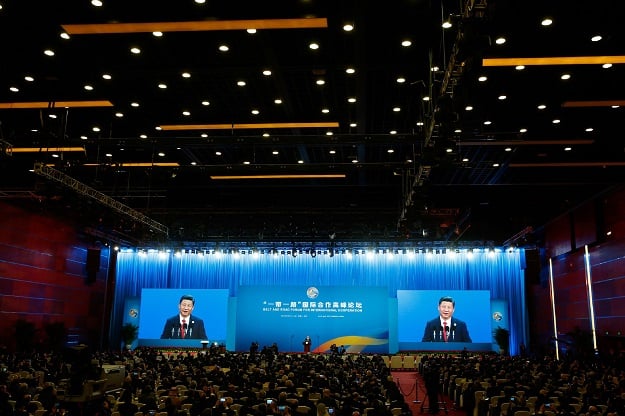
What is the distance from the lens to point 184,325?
29.2 meters

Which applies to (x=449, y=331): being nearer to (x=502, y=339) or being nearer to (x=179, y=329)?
(x=502, y=339)

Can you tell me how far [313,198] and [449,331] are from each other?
10936mm

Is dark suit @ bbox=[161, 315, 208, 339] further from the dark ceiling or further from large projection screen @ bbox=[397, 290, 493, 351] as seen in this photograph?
large projection screen @ bbox=[397, 290, 493, 351]

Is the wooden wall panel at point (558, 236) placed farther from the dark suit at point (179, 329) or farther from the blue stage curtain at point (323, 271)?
the dark suit at point (179, 329)

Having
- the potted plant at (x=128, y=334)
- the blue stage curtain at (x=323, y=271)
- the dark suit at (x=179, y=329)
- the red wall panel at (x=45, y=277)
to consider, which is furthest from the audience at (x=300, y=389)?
the blue stage curtain at (x=323, y=271)

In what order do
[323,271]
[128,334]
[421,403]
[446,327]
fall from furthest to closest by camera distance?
[323,271] < [128,334] < [446,327] < [421,403]

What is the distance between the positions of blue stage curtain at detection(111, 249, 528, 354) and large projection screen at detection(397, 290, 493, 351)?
2280 mm

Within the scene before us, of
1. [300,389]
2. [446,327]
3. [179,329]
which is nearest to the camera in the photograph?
[300,389]

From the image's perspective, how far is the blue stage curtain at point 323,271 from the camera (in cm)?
3080

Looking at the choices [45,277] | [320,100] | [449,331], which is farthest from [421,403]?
Answer: [45,277]

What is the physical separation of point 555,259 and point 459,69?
19826mm

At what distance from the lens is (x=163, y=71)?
10914 mm

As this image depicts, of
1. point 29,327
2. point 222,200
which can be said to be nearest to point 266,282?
point 222,200

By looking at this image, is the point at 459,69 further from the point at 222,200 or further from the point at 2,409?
the point at 222,200
